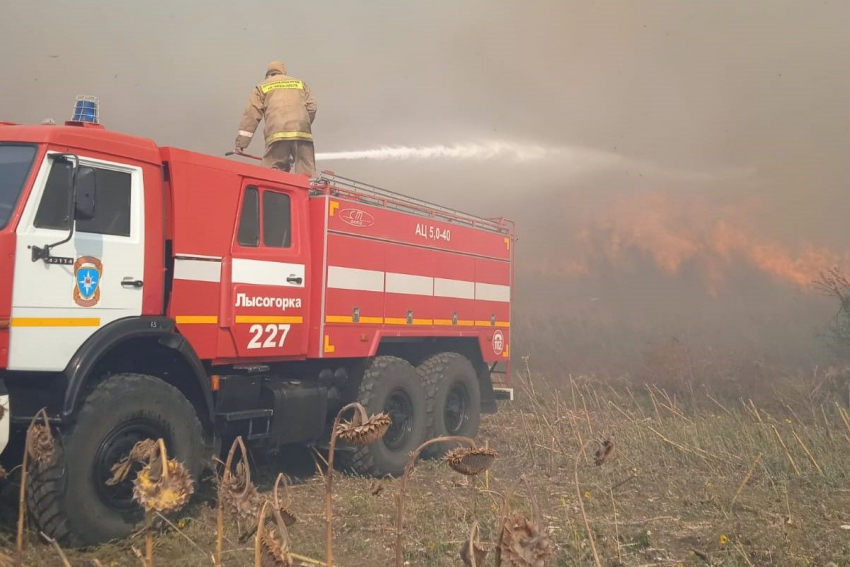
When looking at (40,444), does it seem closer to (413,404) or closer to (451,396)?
(413,404)

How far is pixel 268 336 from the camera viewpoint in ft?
22.9

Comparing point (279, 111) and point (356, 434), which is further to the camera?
point (279, 111)

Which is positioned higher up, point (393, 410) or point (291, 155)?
point (291, 155)

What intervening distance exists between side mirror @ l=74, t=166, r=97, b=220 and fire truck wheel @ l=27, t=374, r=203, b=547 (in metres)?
1.19

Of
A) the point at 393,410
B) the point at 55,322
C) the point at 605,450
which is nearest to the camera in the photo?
the point at 605,450

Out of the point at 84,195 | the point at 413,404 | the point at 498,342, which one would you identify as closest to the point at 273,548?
the point at 84,195

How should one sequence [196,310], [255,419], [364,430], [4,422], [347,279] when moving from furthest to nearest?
[347,279] < [255,419] < [196,310] < [4,422] < [364,430]

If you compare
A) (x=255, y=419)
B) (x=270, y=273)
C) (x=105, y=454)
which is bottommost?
(x=105, y=454)

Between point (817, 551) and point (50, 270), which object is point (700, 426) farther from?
point (50, 270)

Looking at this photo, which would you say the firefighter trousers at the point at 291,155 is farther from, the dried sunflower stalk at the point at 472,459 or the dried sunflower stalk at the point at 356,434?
the dried sunflower stalk at the point at 356,434

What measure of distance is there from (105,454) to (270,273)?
2.23 metres

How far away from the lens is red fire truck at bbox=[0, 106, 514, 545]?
5.25m

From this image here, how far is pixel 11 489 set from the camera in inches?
216

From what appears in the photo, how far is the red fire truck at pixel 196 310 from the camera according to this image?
5246 mm
